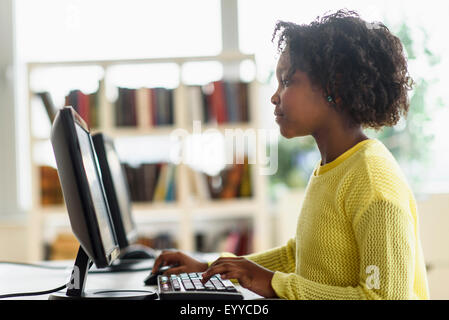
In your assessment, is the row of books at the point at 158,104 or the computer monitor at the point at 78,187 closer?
the computer monitor at the point at 78,187

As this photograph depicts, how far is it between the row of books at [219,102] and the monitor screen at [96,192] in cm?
210

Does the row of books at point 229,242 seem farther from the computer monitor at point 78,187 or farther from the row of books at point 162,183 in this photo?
the computer monitor at point 78,187

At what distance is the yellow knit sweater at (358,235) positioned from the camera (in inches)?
32.4

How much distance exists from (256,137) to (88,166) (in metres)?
2.25

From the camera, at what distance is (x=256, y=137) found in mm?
3178

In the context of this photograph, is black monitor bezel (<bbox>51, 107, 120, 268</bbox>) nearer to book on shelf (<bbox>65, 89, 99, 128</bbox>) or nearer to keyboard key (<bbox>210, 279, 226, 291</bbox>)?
keyboard key (<bbox>210, 279, 226, 291</bbox>)

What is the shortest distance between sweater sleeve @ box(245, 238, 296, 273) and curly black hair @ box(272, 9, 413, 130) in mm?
359

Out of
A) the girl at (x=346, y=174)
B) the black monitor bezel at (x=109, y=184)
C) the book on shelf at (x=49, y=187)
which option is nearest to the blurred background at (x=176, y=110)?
the book on shelf at (x=49, y=187)

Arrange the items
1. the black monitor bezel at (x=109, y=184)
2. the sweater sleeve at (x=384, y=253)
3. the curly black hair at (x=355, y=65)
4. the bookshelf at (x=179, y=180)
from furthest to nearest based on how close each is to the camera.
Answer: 1. the bookshelf at (x=179, y=180)
2. the black monitor bezel at (x=109, y=184)
3. the curly black hair at (x=355, y=65)
4. the sweater sleeve at (x=384, y=253)

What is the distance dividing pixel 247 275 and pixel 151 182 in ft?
7.49

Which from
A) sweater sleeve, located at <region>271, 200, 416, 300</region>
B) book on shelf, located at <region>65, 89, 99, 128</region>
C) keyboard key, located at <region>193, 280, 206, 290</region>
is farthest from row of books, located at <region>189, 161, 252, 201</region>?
sweater sleeve, located at <region>271, 200, 416, 300</region>

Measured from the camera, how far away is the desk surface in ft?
4.07

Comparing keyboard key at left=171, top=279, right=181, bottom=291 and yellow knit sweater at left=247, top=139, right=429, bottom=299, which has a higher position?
yellow knit sweater at left=247, top=139, right=429, bottom=299

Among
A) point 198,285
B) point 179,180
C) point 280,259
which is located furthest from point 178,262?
→ point 179,180
